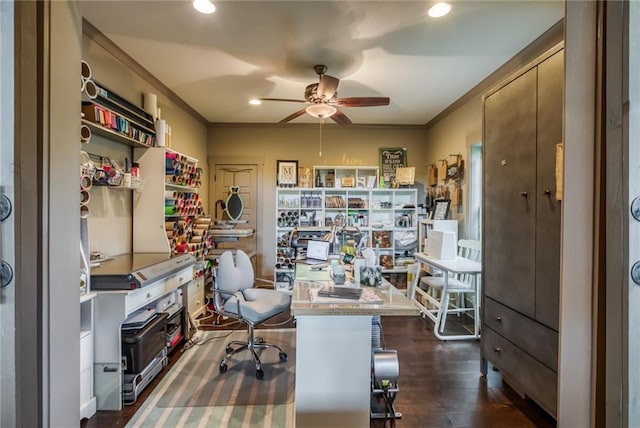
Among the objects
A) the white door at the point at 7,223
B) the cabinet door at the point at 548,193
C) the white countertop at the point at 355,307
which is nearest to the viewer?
the white door at the point at 7,223

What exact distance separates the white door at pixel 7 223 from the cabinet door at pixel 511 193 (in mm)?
2356

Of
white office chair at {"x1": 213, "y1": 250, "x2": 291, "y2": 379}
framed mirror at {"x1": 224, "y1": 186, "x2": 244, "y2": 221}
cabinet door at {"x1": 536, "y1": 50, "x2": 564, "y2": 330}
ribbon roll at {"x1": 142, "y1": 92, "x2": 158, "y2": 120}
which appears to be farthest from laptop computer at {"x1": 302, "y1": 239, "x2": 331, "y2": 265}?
framed mirror at {"x1": 224, "y1": 186, "x2": 244, "y2": 221}

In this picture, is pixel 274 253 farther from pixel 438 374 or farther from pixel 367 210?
pixel 438 374

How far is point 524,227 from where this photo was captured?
2.04 m

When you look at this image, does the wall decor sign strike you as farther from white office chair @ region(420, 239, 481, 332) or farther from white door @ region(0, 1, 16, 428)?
white door @ region(0, 1, 16, 428)

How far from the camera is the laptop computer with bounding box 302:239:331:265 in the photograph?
281 centimetres

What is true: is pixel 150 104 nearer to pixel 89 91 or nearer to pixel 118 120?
pixel 118 120

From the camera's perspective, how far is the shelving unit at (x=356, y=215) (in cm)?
479

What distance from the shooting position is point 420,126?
5098 mm

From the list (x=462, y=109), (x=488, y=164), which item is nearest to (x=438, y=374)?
(x=488, y=164)

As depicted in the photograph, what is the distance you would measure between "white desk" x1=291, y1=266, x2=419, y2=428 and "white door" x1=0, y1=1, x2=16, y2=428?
1198mm

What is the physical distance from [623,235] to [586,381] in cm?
28

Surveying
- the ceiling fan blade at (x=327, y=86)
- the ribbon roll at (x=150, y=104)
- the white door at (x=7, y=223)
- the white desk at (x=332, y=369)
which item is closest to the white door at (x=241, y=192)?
the ribbon roll at (x=150, y=104)

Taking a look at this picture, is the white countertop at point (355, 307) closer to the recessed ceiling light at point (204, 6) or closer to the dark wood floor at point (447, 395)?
the dark wood floor at point (447, 395)
